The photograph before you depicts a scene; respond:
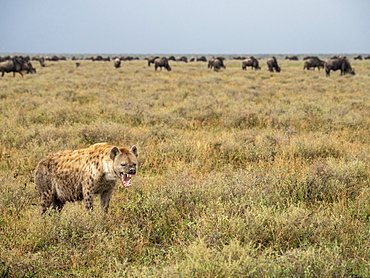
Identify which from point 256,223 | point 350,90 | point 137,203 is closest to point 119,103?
point 137,203

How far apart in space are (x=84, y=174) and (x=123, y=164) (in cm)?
66

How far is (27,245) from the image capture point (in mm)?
3738

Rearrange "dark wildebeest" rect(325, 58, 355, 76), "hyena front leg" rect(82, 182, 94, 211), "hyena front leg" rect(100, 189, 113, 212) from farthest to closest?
"dark wildebeest" rect(325, 58, 355, 76), "hyena front leg" rect(100, 189, 113, 212), "hyena front leg" rect(82, 182, 94, 211)

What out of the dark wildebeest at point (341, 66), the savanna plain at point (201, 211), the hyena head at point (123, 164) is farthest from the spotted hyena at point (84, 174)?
the dark wildebeest at point (341, 66)

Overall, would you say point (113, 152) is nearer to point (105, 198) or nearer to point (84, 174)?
point (84, 174)

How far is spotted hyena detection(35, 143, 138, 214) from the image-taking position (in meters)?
4.08

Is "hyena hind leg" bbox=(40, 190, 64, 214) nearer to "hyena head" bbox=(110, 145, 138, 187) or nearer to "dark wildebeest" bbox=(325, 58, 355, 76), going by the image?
"hyena head" bbox=(110, 145, 138, 187)

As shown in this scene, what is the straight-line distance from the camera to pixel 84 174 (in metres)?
4.32

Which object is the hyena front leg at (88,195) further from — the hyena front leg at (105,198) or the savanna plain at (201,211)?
the hyena front leg at (105,198)

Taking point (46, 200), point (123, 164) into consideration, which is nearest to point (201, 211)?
point (123, 164)

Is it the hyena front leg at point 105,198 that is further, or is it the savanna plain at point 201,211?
the hyena front leg at point 105,198

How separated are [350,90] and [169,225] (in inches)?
746

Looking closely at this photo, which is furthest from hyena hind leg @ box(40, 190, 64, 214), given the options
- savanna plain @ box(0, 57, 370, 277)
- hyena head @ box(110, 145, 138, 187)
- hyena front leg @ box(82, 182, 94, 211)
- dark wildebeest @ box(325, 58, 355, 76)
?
dark wildebeest @ box(325, 58, 355, 76)

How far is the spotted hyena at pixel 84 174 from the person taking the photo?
161 inches
